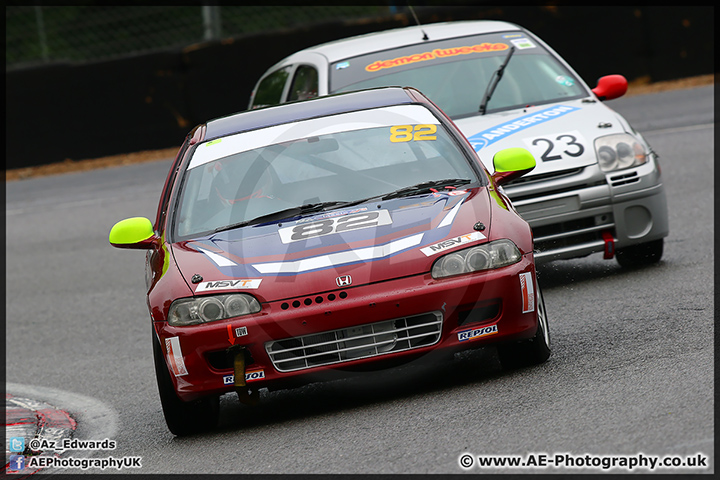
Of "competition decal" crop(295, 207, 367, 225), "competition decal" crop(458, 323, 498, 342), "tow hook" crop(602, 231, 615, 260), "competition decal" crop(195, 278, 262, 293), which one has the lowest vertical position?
"competition decal" crop(458, 323, 498, 342)

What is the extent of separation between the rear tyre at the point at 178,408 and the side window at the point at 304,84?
410 cm

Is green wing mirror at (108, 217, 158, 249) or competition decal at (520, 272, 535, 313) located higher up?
green wing mirror at (108, 217, 158, 249)

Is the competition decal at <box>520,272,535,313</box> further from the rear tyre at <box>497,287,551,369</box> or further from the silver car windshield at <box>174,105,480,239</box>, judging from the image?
the silver car windshield at <box>174,105,480,239</box>

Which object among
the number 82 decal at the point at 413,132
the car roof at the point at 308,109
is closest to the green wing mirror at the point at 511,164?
the number 82 decal at the point at 413,132

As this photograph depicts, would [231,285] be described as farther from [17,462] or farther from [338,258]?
[17,462]

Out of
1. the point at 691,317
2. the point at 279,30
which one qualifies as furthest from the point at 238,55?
the point at 691,317

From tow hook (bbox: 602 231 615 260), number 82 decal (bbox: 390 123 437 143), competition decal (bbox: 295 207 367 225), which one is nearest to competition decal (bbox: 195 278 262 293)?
competition decal (bbox: 295 207 367 225)

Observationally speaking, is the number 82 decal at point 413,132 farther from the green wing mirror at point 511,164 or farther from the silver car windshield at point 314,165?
the green wing mirror at point 511,164

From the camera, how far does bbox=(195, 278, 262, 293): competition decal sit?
5293 millimetres

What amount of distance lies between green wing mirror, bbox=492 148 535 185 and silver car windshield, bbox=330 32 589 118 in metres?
2.34

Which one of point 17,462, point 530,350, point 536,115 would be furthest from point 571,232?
point 17,462

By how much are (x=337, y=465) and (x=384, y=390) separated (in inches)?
52.3

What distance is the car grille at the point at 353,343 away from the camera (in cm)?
528

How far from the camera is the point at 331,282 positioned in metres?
5.25
